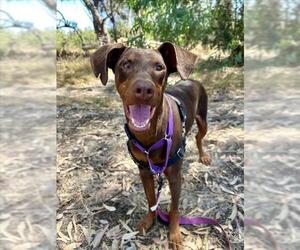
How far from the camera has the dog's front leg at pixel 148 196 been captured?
1638mm

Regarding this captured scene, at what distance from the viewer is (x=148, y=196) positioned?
1.68 m

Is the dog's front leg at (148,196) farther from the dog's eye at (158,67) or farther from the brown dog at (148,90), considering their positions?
the dog's eye at (158,67)

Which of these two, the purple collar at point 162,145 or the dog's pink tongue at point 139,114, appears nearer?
the dog's pink tongue at point 139,114

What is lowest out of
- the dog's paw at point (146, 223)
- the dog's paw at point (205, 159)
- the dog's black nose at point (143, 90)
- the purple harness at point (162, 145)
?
the dog's paw at point (146, 223)

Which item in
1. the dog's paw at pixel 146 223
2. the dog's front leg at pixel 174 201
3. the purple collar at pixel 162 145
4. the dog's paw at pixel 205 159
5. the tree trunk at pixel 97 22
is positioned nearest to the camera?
the purple collar at pixel 162 145

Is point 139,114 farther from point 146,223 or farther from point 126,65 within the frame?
point 146,223

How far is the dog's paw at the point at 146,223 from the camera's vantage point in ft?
A: 5.41

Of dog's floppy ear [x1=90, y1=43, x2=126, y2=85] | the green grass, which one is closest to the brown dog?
dog's floppy ear [x1=90, y1=43, x2=126, y2=85]

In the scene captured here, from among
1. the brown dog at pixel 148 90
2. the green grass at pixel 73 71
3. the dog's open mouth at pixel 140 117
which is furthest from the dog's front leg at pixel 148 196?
the green grass at pixel 73 71

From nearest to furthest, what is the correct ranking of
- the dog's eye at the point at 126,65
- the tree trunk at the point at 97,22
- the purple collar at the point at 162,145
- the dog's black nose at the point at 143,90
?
the dog's black nose at the point at 143,90, the dog's eye at the point at 126,65, the purple collar at the point at 162,145, the tree trunk at the point at 97,22

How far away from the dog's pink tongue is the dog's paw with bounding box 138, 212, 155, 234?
0.55 meters

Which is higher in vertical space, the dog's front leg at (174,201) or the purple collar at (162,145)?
the purple collar at (162,145)

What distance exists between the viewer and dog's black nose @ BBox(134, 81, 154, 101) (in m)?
1.17

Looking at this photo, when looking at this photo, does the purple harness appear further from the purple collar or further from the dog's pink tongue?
the dog's pink tongue
